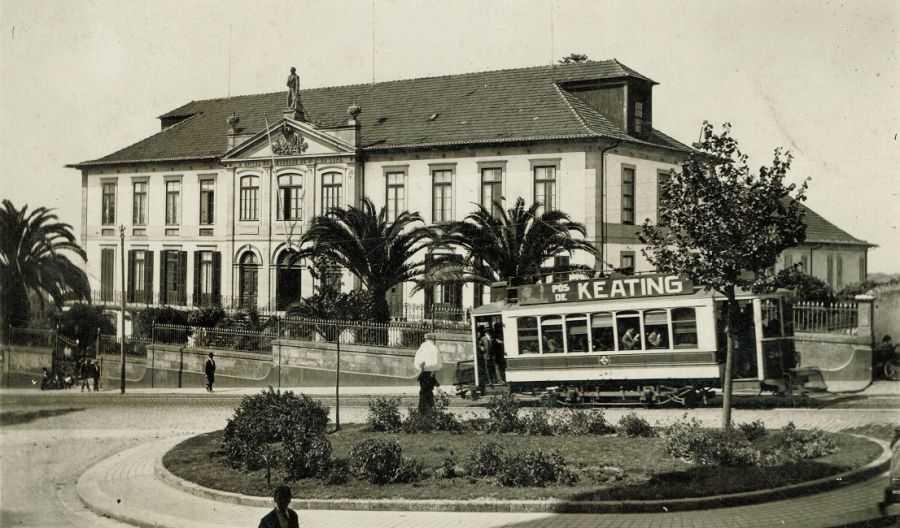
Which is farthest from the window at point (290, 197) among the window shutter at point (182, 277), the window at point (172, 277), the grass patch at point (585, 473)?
the grass patch at point (585, 473)

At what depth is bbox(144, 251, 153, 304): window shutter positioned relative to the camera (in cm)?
3341

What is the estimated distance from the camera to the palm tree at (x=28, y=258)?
1564 cm

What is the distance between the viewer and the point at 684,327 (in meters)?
20.4

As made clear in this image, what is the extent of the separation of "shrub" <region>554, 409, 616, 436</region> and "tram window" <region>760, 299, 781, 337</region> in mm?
5553

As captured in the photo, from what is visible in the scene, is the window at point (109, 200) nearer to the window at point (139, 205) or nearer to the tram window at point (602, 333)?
the window at point (139, 205)

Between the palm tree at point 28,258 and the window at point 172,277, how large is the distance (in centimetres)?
1382

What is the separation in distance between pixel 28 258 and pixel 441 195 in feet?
70.4

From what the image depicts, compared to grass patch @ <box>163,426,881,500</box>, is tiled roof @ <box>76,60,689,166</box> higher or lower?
higher

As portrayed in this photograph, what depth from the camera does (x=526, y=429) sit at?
682 inches

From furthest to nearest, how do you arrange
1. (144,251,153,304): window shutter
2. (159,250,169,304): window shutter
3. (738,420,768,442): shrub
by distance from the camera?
(159,250,169,304): window shutter, (144,251,153,304): window shutter, (738,420,768,442): shrub

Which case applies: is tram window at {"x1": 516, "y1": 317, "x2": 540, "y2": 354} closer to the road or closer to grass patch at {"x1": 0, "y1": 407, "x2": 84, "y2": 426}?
the road

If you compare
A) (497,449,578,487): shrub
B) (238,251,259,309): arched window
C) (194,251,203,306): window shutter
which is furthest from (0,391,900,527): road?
(238,251,259,309): arched window

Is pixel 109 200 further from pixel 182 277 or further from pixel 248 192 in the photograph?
pixel 248 192

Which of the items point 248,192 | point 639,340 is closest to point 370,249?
point 248,192
